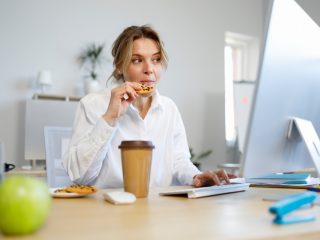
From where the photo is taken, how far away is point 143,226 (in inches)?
19.7

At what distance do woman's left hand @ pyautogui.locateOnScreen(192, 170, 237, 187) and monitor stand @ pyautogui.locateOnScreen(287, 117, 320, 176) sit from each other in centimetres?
23

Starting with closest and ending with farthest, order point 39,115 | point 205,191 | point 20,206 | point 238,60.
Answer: point 20,206 → point 205,191 → point 39,115 → point 238,60

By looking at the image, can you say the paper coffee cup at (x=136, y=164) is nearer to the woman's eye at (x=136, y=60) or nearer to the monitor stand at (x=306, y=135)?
the monitor stand at (x=306, y=135)

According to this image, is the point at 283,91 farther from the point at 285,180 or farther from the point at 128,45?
the point at 128,45

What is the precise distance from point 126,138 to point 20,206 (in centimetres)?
87

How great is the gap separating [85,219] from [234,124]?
393cm

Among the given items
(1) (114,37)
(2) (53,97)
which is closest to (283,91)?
(2) (53,97)

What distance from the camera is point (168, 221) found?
54 cm

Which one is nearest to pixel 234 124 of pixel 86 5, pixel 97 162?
pixel 86 5

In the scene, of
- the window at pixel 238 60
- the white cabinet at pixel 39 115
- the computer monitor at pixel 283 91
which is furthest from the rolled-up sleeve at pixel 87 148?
the window at pixel 238 60

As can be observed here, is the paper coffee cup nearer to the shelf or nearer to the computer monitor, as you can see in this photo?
the computer monitor

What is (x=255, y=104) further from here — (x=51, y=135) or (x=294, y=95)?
(x=51, y=135)

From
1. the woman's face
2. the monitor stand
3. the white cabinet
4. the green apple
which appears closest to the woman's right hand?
the woman's face

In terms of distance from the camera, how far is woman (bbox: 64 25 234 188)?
1.10 metres
